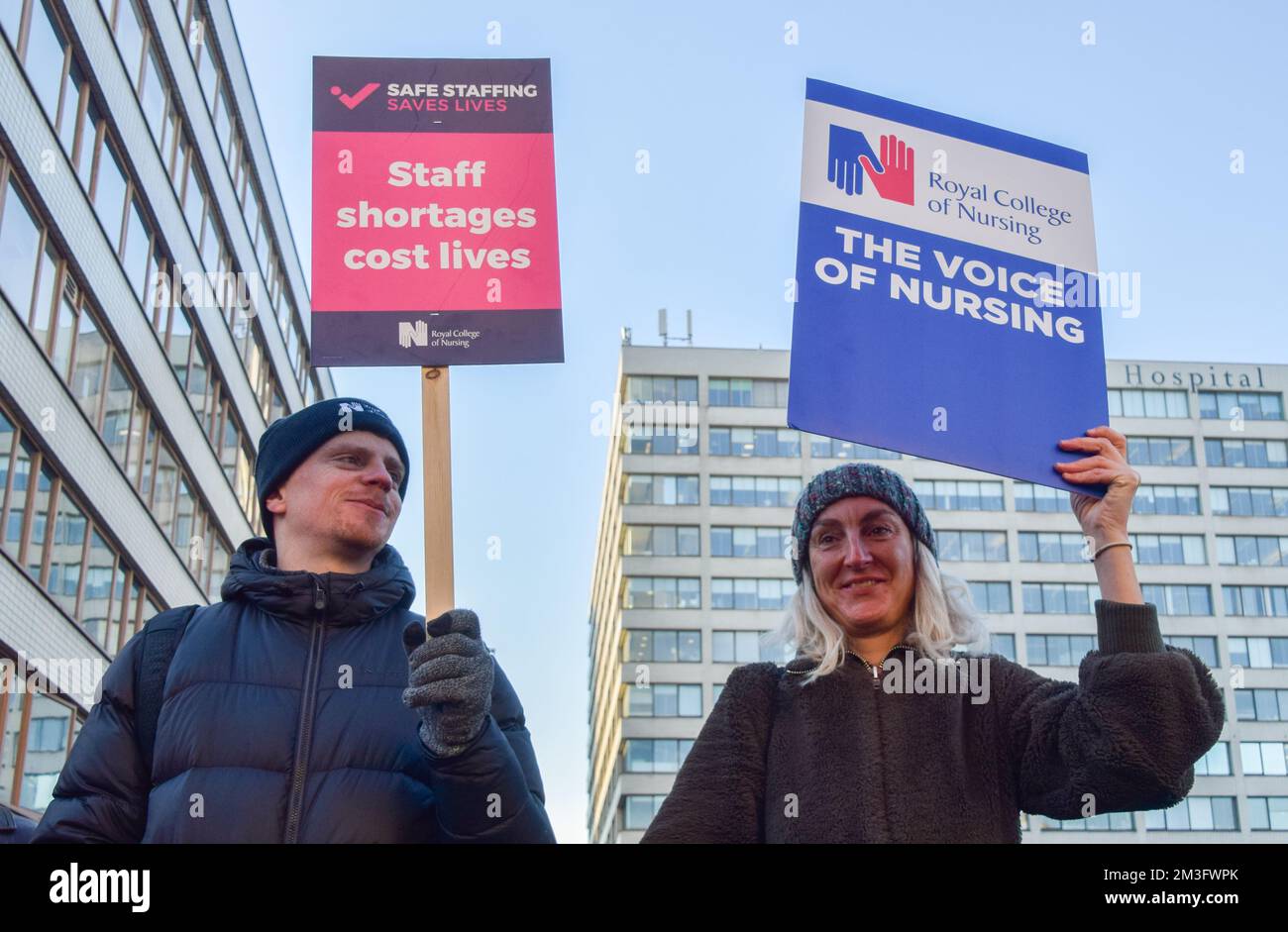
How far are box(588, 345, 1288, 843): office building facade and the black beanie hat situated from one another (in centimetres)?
6596

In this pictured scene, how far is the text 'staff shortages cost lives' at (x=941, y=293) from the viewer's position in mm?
3795

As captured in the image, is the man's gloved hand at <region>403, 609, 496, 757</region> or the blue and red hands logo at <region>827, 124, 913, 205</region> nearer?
the man's gloved hand at <region>403, 609, 496, 757</region>

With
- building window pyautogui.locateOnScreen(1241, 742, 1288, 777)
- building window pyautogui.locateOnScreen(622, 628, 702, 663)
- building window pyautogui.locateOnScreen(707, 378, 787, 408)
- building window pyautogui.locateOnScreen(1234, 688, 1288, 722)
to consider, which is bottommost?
building window pyautogui.locateOnScreen(1241, 742, 1288, 777)

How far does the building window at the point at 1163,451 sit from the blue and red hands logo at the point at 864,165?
3007 inches

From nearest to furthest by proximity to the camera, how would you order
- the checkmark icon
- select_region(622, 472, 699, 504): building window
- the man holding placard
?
the man holding placard → the checkmark icon → select_region(622, 472, 699, 504): building window

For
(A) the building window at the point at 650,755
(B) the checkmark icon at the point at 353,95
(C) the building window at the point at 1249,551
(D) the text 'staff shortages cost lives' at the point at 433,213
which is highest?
(C) the building window at the point at 1249,551

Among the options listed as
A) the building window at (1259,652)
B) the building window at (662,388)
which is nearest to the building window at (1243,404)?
the building window at (1259,652)

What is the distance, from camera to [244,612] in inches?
153

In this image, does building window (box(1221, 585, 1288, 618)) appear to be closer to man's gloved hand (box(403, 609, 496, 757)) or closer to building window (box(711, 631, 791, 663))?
building window (box(711, 631, 791, 663))

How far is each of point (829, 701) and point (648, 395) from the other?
7356cm

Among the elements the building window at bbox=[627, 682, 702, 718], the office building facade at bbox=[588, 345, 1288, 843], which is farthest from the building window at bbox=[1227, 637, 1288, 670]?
the building window at bbox=[627, 682, 702, 718]

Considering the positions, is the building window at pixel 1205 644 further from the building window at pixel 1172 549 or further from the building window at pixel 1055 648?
the building window at pixel 1055 648

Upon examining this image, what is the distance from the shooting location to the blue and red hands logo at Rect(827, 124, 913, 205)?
404 cm

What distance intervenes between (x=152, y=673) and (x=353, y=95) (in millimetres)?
1726
